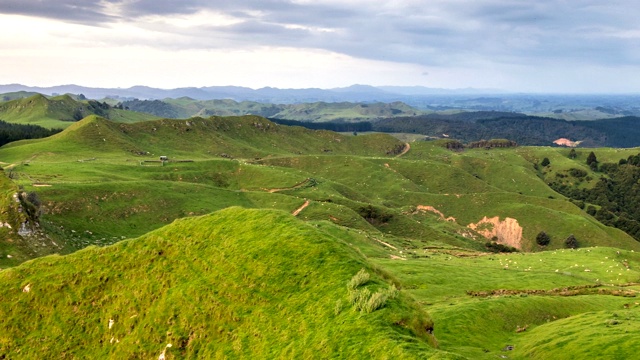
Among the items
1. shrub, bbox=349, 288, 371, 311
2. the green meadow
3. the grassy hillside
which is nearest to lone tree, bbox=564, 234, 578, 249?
the grassy hillside

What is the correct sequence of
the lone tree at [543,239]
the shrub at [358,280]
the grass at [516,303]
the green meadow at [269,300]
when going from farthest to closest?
the lone tree at [543,239], the grass at [516,303], the shrub at [358,280], the green meadow at [269,300]

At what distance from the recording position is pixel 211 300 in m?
26.6

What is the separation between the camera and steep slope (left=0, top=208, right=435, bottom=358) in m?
22.4

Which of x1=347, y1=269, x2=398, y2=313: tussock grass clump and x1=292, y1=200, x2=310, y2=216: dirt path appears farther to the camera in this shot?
x1=292, y1=200, x2=310, y2=216: dirt path

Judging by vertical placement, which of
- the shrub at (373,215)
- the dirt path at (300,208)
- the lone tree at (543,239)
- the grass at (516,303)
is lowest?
the lone tree at (543,239)

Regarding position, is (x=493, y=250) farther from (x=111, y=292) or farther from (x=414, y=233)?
(x=111, y=292)

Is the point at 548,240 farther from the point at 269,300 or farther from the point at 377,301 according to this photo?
the point at 269,300

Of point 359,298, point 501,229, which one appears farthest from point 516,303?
point 501,229

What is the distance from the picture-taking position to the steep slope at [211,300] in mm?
22403

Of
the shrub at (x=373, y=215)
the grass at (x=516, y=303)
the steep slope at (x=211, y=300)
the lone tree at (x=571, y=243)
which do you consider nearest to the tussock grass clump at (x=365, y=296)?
the steep slope at (x=211, y=300)

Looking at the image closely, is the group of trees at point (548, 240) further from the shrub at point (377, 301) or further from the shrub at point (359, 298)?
the shrub at point (359, 298)

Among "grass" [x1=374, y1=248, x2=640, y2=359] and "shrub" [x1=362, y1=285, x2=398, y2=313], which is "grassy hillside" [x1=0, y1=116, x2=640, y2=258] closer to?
"grass" [x1=374, y1=248, x2=640, y2=359]

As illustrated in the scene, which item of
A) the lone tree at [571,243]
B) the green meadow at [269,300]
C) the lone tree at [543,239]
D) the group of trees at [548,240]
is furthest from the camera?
the lone tree at [543,239]

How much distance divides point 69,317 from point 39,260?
7.05 meters
